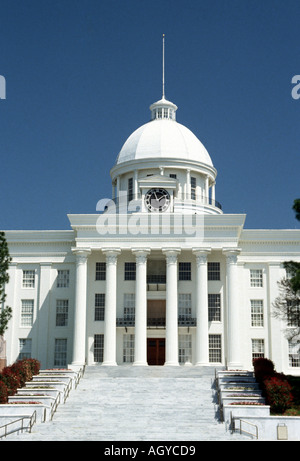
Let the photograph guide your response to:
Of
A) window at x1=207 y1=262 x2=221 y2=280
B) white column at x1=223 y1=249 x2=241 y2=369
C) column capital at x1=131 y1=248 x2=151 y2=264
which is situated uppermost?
column capital at x1=131 y1=248 x2=151 y2=264

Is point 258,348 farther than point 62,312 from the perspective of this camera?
No

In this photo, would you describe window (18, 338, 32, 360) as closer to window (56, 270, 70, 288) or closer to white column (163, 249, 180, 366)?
window (56, 270, 70, 288)

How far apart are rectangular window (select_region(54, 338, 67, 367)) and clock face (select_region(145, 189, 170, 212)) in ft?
43.9

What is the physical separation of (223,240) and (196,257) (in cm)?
256

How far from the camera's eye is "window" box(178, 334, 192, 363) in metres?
58.5

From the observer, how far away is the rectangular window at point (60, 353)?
6006 cm

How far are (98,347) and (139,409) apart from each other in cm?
1775

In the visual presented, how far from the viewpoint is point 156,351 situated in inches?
2351

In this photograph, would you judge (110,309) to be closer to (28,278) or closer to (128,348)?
(128,348)

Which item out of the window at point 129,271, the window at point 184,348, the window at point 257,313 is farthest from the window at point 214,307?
the window at point 129,271

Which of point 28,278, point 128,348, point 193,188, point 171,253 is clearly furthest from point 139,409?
point 193,188

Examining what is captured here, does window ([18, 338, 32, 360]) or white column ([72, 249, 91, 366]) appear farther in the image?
window ([18, 338, 32, 360])

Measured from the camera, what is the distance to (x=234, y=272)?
57.7 meters

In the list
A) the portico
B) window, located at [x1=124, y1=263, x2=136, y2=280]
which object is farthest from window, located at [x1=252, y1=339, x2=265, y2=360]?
window, located at [x1=124, y1=263, x2=136, y2=280]
